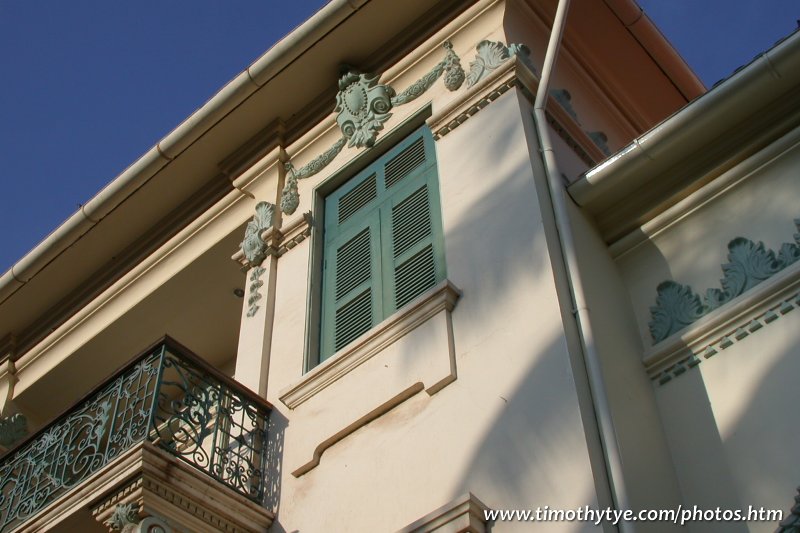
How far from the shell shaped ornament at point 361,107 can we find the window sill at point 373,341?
248 cm

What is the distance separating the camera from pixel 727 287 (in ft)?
24.0

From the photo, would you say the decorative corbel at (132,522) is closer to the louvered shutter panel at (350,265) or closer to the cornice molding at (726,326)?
the louvered shutter panel at (350,265)

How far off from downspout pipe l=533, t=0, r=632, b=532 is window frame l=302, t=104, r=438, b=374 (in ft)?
3.45

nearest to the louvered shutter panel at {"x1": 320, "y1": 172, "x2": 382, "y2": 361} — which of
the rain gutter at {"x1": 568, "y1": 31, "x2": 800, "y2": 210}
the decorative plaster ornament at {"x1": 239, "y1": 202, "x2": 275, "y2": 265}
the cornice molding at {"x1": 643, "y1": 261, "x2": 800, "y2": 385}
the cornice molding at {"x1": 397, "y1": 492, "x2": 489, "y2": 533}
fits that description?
the decorative plaster ornament at {"x1": 239, "y1": 202, "x2": 275, "y2": 265}

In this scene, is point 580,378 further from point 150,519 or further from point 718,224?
point 150,519

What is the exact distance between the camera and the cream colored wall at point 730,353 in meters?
6.40

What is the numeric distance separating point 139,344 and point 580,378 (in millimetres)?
7031

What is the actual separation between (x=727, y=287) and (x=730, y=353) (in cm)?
50

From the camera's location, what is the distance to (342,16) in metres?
10.3

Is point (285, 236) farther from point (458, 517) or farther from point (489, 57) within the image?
point (458, 517)

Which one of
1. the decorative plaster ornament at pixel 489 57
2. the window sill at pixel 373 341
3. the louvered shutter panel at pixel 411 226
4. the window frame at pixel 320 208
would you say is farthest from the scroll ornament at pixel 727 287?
the decorative plaster ornament at pixel 489 57

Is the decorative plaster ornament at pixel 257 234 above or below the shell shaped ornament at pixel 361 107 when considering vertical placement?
below

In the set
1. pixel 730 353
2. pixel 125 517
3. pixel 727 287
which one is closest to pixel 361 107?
pixel 727 287

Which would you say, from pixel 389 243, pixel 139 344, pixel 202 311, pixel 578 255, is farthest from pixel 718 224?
pixel 139 344
